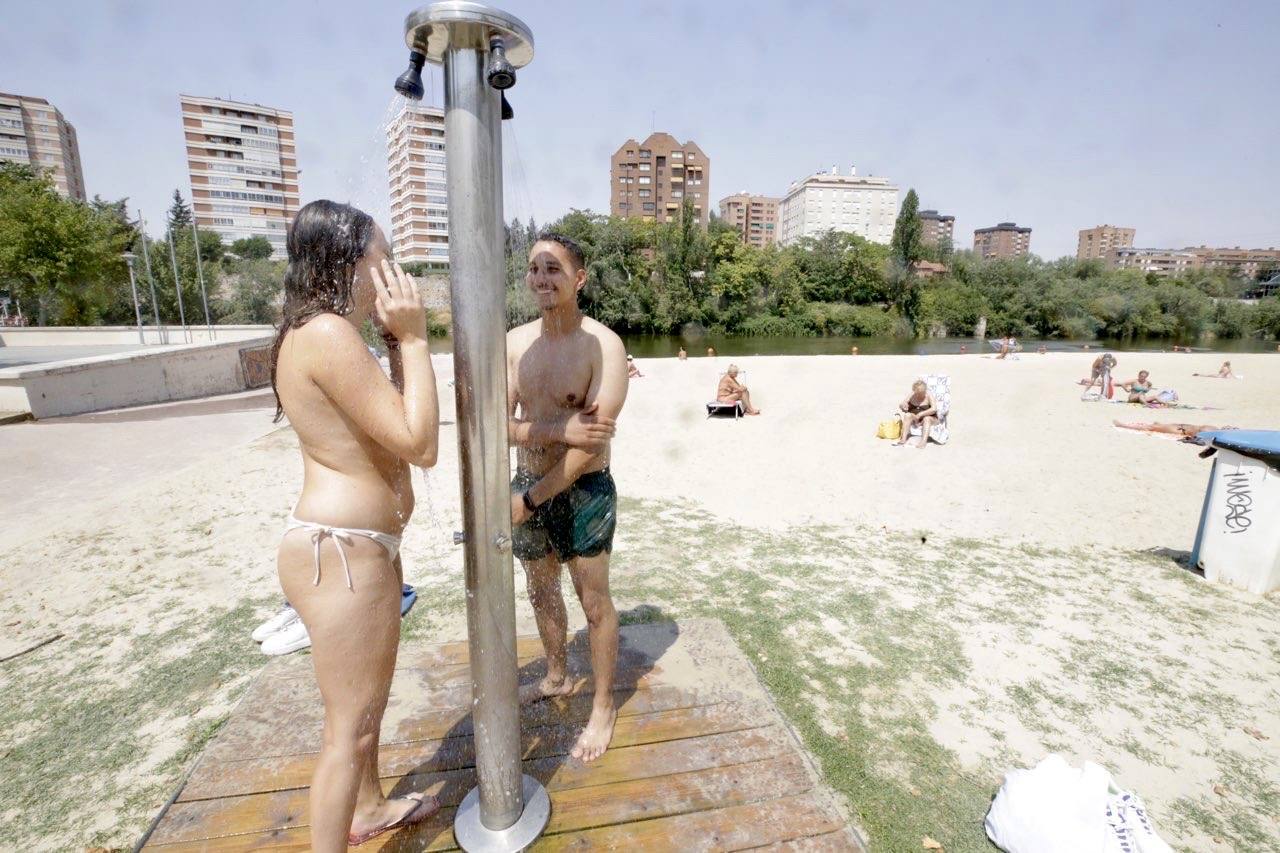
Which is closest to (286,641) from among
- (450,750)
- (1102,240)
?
(450,750)

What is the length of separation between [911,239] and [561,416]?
201 feet

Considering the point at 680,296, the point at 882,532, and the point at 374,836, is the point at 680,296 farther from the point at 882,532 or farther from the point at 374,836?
the point at 374,836

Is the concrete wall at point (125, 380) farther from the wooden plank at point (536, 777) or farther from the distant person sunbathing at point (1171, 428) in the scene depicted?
the distant person sunbathing at point (1171, 428)

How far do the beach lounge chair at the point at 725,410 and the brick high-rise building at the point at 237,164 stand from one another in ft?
213

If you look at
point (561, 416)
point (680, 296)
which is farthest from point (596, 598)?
point (680, 296)

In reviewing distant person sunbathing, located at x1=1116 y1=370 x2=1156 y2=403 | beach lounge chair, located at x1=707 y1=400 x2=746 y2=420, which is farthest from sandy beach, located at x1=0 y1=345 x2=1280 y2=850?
distant person sunbathing, located at x1=1116 y1=370 x2=1156 y2=403

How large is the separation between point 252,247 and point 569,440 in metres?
75.4

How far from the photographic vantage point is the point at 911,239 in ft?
183

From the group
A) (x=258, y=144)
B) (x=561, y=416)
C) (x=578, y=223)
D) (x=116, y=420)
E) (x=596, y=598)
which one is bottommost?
(x=116, y=420)

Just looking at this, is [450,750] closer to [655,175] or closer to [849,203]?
[655,175]

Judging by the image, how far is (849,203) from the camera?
390 ft

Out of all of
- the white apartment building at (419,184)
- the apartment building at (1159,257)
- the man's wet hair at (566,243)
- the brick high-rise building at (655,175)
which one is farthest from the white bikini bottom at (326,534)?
the apartment building at (1159,257)

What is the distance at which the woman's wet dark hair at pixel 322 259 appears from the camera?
59.3 inches

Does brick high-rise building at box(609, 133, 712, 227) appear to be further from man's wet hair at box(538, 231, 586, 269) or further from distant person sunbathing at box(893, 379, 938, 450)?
man's wet hair at box(538, 231, 586, 269)
